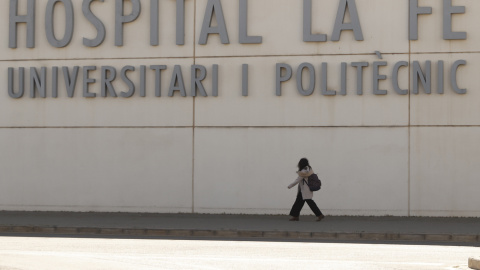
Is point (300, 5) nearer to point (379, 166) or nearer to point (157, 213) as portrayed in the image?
point (379, 166)

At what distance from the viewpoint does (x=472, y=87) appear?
25203mm

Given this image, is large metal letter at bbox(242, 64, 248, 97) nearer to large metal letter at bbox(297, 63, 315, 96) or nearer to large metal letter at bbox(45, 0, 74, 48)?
large metal letter at bbox(297, 63, 315, 96)

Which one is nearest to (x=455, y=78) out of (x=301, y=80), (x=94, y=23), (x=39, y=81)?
(x=301, y=80)

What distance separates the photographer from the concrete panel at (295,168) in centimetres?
2564

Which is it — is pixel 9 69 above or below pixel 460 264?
above

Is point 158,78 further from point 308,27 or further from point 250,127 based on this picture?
point 308,27

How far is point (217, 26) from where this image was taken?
26.5 metres

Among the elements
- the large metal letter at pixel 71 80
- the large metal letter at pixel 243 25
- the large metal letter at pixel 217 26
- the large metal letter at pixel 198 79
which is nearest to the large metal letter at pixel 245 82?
the large metal letter at pixel 243 25

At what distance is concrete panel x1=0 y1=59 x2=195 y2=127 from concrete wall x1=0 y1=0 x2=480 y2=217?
0.03 metres

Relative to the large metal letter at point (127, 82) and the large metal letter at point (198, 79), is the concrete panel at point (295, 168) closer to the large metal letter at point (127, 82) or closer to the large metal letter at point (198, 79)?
the large metal letter at point (198, 79)

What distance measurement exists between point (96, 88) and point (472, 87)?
8.42m

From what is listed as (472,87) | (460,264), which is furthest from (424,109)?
(460,264)

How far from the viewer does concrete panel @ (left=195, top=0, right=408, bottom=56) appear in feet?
84.3

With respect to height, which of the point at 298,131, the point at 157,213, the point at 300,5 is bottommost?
the point at 157,213
